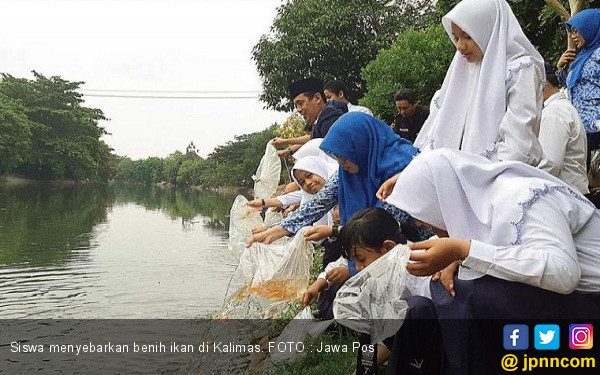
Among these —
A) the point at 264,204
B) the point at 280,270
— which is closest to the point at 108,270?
the point at 264,204

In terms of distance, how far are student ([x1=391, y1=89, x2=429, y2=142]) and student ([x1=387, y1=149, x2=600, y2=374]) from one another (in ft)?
11.9

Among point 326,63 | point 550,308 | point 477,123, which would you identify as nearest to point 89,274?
point 477,123

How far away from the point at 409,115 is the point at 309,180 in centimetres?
217

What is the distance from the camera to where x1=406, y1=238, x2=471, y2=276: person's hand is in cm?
157

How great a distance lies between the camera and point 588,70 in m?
3.34

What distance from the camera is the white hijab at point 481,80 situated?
2449 millimetres

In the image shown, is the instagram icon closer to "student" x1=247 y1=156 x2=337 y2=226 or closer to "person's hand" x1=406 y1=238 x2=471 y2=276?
"person's hand" x1=406 y1=238 x2=471 y2=276

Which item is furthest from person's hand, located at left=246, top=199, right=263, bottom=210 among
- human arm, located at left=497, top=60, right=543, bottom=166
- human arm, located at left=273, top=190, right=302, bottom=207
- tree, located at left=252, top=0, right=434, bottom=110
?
tree, located at left=252, top=0, right=434, bottom=110

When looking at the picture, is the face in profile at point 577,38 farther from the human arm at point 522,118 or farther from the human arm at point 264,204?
the human arm at point 264,204

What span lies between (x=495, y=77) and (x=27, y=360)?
4.00m

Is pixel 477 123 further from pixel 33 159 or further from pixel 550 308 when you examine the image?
pixel 33 159

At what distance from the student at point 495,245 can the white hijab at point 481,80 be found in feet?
2.46

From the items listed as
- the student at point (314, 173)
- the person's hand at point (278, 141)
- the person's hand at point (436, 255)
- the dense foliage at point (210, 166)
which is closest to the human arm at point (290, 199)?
the student at point (314, 173)

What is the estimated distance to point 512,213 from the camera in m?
1.58
